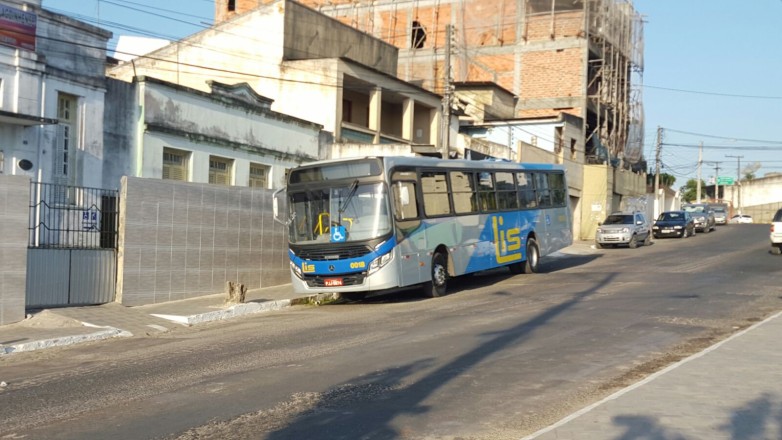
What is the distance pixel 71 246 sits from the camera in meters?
15.7

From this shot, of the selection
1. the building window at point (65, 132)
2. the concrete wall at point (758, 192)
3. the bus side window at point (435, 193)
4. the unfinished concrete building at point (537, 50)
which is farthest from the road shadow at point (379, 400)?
the concrete wall at point (758, 192)

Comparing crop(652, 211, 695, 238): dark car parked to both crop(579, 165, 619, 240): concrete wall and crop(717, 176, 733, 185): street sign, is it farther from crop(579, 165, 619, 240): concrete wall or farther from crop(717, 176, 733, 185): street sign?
crop(717, 176, 733, 185): street sign

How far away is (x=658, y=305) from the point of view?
1533 cm

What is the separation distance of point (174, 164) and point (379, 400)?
1535 centimetres

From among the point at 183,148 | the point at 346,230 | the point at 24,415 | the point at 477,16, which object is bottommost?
the point at 24,415

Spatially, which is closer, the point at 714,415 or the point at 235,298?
the point at 714,415

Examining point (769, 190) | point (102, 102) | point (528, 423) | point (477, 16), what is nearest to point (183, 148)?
point (102, 102)

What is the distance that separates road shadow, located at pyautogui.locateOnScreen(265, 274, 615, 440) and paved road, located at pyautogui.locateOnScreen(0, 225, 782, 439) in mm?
23

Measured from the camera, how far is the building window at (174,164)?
846 inches

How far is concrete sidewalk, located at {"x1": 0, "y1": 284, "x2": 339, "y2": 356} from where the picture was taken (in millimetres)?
12586

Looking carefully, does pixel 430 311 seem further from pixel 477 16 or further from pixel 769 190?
pixel 769 190

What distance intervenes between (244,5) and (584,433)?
55745 mm

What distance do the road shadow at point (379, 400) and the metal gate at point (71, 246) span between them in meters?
8.57

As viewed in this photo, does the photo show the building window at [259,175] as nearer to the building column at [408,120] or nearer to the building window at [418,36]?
the building column at [408,120]
